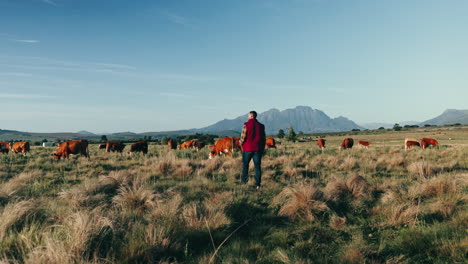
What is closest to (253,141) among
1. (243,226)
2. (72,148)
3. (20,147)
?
(243,226)

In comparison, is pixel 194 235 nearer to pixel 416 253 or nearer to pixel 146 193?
pixel 146 193

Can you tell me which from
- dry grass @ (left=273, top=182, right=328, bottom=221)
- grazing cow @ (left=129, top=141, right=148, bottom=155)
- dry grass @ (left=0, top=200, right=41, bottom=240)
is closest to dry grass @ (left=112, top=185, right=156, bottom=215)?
dry grass @ (left=0, top=200, right=41, bottom=240)

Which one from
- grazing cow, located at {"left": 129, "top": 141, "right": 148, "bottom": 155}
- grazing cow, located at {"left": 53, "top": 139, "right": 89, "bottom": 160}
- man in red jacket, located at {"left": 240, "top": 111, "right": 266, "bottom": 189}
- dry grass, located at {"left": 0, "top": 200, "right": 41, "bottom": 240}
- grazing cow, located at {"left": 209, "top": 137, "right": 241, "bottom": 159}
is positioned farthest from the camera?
grazing cow, located at {"left": 129, "top": 141, "right": 148, "bottom": 155}

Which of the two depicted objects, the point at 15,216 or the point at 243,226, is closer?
the point at 15,216

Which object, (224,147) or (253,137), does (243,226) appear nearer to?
(253,137)

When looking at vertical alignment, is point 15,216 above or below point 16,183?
above

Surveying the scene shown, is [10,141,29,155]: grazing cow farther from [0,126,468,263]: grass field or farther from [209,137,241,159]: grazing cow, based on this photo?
[0,126,468,263]: grass field

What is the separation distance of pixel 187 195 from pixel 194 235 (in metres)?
2.36

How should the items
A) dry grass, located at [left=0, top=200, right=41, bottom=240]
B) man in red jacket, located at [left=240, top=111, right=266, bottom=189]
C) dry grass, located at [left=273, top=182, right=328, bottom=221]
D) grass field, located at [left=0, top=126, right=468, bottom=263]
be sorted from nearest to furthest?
grass field, located at [left=0, top=126, right=468, bottom=263] < dry grass, located at [left=0, top=200, right=41, bottom=240] < dry grass, located at [left=273, top=182, right=328, bottom=221] < man in red jacket, located at [left=240, top=111, right=266, bottom=189]

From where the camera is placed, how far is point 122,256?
320 centimetres

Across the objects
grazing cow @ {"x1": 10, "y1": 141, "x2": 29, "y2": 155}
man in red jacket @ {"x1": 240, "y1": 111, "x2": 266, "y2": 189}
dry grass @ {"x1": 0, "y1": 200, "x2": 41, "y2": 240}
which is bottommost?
dry grass @ {"x1": 0, "y1": 200, "x2": 41, "y2": 240}

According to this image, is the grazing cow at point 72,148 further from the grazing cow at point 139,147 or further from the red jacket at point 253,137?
the red jacket at point 253,137

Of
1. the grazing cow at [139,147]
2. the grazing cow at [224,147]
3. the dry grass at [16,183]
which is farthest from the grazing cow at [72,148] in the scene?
the grazing cow at [224,147]

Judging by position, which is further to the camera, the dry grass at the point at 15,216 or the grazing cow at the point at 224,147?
the grazing cow at the point at 224,147
